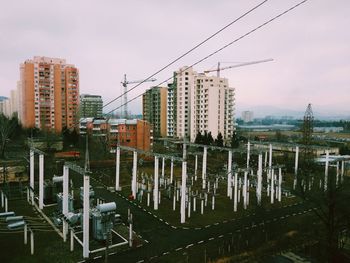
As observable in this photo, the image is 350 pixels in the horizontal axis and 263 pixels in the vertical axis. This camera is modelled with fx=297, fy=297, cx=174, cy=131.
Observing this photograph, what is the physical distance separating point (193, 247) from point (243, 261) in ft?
7.92

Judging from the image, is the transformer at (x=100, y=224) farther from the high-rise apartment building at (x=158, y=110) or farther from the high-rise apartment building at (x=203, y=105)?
the high-rise apartment building at (x=158, y=110)

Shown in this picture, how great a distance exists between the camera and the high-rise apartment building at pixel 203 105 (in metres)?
54.5

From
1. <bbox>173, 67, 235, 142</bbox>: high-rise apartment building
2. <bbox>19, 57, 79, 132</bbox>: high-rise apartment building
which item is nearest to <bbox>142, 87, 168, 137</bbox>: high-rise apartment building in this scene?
<bbox>173, 67, 235, 142</bbox>: high-rise apartment building

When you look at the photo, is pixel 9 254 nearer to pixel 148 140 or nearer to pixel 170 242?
pixel 170 242

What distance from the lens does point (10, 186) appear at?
76.2ft

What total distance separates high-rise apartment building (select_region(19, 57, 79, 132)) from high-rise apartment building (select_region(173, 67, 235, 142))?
1979 cm

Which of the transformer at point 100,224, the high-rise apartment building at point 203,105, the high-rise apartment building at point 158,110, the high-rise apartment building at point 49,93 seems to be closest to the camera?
the transformer at point 100,224

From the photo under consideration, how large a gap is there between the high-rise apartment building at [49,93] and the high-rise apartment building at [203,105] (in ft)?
64.9

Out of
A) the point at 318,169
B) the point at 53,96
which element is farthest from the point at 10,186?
the point at 53,96

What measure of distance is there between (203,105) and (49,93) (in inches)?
1130

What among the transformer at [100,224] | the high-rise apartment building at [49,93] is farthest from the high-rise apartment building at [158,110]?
the transformer at [100,224]

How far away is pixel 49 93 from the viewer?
2176 inches

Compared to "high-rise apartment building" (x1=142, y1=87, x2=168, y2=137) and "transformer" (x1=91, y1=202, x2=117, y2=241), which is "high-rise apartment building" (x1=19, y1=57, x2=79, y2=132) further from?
"transformer" (x1=91, y1=202, x2=117, y2=241)

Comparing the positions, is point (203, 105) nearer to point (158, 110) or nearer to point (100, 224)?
point (158, 110)
